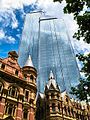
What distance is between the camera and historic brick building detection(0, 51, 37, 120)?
3406 centimetres

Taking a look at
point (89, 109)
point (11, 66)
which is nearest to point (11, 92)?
point (11, 66)

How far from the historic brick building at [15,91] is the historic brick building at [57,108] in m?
6.70

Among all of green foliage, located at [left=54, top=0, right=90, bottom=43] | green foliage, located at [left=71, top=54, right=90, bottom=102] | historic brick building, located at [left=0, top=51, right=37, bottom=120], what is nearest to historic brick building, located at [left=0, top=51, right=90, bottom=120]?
historic brick building, located at [left=0, top=51, right=37, bottom=120]

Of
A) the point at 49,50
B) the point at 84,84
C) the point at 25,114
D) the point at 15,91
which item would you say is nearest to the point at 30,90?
the point at 15,91

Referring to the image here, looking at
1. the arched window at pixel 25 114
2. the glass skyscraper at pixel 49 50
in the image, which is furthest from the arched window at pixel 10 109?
the glass skyscraper at pixel 49 50

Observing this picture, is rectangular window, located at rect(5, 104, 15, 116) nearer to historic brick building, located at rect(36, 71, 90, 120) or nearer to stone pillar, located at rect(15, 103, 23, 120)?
stone pillar, located at rect(15, 103, 23, 120)

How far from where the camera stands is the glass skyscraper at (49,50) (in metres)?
118

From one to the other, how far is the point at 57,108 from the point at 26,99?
9351 mm

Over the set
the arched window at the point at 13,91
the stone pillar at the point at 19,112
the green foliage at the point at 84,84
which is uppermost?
the arched window at the point at 13,91

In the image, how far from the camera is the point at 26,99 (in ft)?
124

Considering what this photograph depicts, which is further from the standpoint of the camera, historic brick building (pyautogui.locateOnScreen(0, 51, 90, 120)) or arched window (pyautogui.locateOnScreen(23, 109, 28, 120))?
arched window (pyautogui.locateOnScreen(23, 109, 28, 120))

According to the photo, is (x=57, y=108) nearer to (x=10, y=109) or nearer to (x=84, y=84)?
(x=10, y=109)

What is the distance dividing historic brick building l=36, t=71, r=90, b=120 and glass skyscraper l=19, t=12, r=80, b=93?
55.8 m

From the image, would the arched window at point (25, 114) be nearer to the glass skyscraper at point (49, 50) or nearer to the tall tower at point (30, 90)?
the tall tower at point (30, 90)
